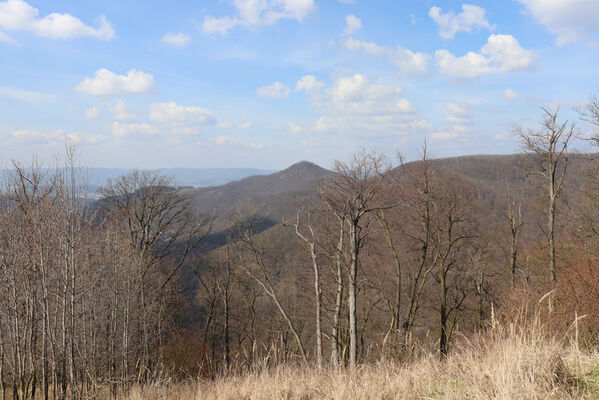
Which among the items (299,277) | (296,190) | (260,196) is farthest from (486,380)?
(260,196)

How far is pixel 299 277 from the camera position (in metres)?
27.4

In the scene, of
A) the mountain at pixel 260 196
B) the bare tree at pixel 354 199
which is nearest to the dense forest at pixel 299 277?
the bare tree at pixel 354 199

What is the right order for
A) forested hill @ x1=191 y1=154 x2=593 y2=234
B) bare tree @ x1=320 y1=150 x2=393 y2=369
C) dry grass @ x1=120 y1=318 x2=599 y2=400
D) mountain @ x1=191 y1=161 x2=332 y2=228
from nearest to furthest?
dry grass @ x1=120 y1=318 x2=599 y2=400, bare tree @ x1=320 y1=150 x2=393 y2=369, forested hill @ x1=191 y1=154 x2=593 y2=234, mountain @ x1=191 y1=161 x2=332 y2=228

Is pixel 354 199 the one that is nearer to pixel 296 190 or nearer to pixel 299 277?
pixel 299 277

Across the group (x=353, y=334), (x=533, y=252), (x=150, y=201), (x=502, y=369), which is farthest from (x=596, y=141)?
(x=150, y=201)

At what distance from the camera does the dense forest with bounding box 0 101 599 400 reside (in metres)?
10.8

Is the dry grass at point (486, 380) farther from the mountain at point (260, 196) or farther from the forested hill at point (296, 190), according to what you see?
the mountain at point (260, 196)

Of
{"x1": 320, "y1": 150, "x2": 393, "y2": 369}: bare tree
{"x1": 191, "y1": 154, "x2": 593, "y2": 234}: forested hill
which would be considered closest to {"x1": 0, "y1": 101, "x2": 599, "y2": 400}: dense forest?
{"x1": 320, "y1": 150, "x2": 393, "y2": 369}: bare tree

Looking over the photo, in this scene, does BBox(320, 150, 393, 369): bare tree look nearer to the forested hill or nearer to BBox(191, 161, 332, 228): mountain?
the forested hill

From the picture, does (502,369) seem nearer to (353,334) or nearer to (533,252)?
(353,334)

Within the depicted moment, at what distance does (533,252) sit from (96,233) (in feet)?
85.8

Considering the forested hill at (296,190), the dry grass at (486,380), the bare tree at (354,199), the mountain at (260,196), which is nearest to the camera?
the dry grass at (486,380)

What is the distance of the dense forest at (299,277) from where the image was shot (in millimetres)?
10828

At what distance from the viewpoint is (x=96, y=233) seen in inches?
655
